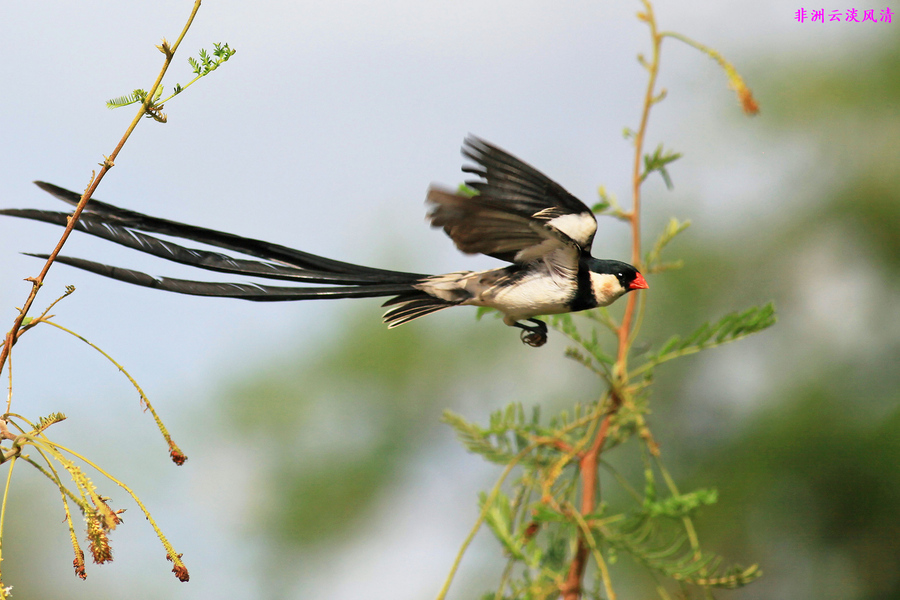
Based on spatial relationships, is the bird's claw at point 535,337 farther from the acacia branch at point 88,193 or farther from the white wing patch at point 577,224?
the acacia branch at point 88,193

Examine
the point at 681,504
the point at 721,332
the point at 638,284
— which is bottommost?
the point at 681,504

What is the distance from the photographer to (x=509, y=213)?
0.80 meters

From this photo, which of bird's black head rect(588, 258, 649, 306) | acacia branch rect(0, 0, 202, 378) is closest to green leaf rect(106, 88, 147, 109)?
acacia branch rect(0, 0, 202, 378)

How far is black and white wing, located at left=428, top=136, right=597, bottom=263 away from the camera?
73cm

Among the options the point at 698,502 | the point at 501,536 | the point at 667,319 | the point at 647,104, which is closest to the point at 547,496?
the point at 501,536

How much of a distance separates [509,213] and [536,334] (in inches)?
13.9

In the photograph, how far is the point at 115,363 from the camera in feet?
1.71

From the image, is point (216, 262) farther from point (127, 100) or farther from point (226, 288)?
point (127, 100)

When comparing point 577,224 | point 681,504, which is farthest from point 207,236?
point 681,504

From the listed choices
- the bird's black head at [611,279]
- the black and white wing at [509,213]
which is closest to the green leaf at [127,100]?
the black and white wing at [509,213]

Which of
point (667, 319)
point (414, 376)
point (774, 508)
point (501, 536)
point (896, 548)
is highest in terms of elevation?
point (414, 376)

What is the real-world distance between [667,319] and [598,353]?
239 centimetres

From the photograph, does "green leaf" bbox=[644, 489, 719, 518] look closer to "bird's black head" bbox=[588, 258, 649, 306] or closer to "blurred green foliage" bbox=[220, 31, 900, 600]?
"bird's black head" bbox=[588, 258, 649, 306]

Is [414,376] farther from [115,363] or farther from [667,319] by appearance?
[115,363]
